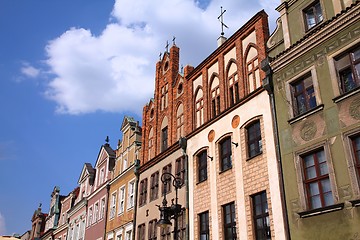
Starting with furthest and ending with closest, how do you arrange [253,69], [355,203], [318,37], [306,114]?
[253,69] → [318,37] → [306,114] → [355,203]

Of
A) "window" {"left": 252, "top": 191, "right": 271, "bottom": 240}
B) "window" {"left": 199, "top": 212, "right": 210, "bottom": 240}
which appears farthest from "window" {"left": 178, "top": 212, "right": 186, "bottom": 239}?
"window" {"left": 252, "top": 191, "right": 271, "bottom": 240}

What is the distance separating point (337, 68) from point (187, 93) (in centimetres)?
1065

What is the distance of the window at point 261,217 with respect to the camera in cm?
1548

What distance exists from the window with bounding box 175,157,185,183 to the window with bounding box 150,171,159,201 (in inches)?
99.6

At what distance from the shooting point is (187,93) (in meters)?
23.4

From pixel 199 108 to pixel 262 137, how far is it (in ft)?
19.9

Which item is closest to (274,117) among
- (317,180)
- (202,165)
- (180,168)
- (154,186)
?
(317,180)

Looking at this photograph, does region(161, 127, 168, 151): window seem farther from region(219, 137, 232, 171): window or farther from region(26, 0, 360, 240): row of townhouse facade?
region(219, 137, 232, 171): window

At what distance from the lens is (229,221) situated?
691 inches

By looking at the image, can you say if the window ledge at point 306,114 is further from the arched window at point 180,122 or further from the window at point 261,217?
the arched window at point 180,122

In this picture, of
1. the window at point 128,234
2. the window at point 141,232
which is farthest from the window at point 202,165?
the window at point 128,234

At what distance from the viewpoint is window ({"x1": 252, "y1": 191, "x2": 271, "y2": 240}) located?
50.8 feet

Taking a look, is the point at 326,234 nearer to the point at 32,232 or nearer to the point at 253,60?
the point at 253,60

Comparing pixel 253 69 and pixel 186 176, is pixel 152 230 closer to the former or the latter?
pixel 186 176
